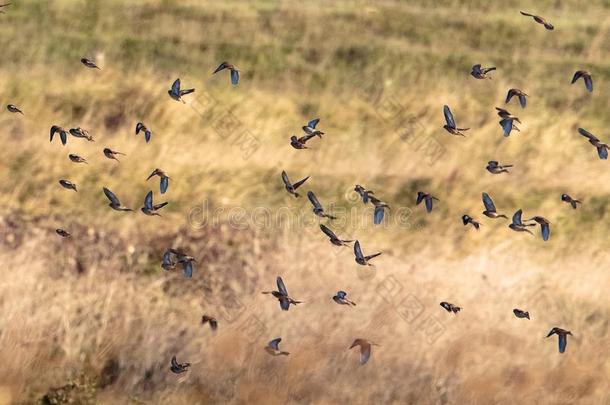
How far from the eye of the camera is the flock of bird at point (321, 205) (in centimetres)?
3619

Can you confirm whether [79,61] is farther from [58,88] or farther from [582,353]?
[582,353]

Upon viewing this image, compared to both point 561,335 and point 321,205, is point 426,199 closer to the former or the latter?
point 321,205

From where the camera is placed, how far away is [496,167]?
37.6 metres

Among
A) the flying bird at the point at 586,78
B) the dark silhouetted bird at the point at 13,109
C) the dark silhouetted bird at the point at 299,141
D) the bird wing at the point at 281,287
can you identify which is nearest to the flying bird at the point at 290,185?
the dark silhouetted bird at the point at 299,141

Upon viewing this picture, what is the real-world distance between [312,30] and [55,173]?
11.3m

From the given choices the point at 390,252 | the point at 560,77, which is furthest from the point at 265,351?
the point at 560,77

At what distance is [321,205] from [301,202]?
0.77 metres

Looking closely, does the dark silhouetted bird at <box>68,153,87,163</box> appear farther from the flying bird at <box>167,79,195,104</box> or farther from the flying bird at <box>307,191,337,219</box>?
the flying bird at <box>307,191,337,219</box>

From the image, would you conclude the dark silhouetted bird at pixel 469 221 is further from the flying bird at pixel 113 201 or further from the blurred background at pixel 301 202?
the flying bird at pixel 113 201

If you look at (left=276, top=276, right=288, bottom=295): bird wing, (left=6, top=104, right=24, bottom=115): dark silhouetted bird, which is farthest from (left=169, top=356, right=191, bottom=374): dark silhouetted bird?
(left=6, top=104, right=24, bottom=115): dark silhouetted bird

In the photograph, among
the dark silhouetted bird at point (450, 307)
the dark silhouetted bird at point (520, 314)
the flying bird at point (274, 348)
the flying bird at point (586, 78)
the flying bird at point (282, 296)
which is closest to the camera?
the flying bird at point (282, 296)

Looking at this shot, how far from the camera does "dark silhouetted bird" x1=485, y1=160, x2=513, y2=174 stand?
3750 centimetres

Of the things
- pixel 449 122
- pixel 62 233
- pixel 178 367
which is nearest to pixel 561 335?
pixel 449 122

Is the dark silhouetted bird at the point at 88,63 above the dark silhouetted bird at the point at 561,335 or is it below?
above
